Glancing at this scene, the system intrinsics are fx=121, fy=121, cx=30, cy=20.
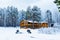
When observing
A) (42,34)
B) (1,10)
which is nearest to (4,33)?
(1,10)

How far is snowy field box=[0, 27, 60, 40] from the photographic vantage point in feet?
4.11

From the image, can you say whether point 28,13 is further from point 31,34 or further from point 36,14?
point 31,34

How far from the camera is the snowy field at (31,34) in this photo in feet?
4.11

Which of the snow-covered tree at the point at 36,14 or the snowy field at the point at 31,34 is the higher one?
the snow-covered tree at the point at 36,14

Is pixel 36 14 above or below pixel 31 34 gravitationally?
above

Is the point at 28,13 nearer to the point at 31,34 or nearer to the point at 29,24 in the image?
the point at 29,24

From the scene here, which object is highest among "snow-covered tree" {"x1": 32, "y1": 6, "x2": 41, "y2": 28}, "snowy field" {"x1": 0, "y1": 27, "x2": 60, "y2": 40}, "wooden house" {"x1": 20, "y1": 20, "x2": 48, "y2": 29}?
"snow-covered tree" {"x1": 32, "y1": 6, "x2": 41, "y2": 28}

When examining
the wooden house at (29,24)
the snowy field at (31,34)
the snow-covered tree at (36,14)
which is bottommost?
the snowy field at (31,34)

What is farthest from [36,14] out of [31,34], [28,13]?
[31,34]

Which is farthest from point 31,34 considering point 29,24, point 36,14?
point 36,14

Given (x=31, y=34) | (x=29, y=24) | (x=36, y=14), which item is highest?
(x=36, y=14)

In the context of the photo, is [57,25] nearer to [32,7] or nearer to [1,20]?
[32,7]

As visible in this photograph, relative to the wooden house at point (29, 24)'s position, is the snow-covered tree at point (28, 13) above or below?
above

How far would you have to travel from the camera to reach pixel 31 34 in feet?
4.19
